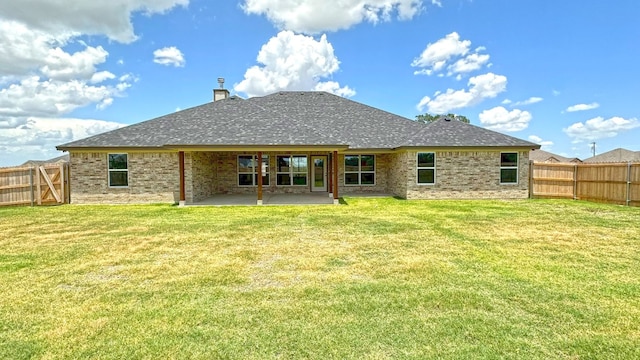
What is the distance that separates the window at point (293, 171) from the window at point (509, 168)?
9946 mm

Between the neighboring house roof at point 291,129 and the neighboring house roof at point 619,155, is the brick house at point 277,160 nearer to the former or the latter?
the neighboring house roof at point 291,129

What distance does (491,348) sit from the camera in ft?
10.0

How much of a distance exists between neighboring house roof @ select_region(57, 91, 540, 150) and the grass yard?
6604 millimetres

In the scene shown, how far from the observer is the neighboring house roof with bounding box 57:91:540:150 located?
48.7 ft

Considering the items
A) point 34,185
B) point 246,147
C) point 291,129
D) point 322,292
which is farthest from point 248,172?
point 322,292

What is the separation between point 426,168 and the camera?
1574 centimetres

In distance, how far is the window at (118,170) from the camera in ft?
49.6

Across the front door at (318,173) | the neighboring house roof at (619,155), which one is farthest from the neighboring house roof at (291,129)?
the neighboring house roof at (619,155)

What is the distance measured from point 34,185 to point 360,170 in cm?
1534

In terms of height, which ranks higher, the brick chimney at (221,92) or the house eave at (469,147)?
the brick chimney at (221,92)

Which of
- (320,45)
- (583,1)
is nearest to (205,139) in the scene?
(320,45)

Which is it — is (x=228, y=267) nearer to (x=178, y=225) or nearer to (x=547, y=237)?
(x=178, y=225)

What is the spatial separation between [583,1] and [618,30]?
3.57 m

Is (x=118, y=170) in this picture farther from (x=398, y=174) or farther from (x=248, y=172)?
(x=398, y=174)
